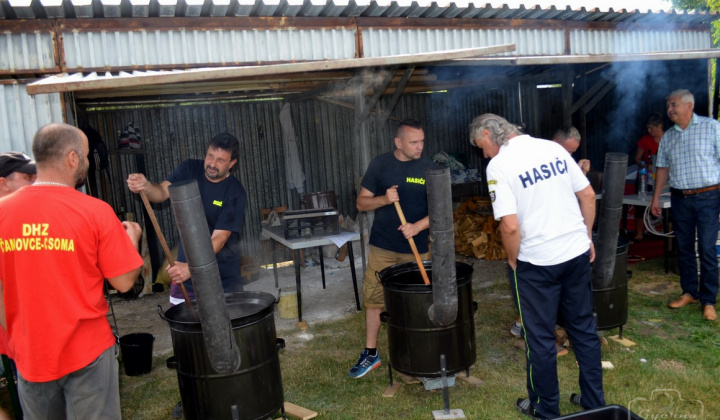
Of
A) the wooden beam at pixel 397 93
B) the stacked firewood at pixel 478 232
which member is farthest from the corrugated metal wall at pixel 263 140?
the stacked firewood at pixel 478 232

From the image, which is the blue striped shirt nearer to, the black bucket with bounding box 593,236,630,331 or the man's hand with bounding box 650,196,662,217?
the man's hand with bounding box 650,196,662,217

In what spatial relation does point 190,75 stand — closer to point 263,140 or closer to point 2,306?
point 2,306

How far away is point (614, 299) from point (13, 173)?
468cm

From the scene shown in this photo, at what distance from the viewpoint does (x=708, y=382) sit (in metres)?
4.05

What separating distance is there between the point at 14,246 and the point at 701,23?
10324 millimetres

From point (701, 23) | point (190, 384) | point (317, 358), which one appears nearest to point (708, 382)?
point (317, 358)

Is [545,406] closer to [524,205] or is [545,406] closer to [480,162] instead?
[524,205]

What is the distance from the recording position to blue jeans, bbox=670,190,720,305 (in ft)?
17.4

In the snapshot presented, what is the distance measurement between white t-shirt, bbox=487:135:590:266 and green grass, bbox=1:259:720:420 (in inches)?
51.1

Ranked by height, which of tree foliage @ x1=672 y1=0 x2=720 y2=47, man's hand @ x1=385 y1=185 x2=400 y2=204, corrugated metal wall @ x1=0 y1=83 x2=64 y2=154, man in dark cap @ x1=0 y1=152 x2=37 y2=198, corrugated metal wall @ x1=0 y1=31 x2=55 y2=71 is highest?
tree foliage @ x1=672 y1=0 x2=720 y2=47

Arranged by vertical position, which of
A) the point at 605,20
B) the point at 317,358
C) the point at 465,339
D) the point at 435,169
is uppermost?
the point at 605,20

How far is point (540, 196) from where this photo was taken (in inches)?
133

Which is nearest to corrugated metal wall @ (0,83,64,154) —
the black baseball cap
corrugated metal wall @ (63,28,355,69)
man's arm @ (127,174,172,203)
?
corrugated metal wall @ (63,28,355,69)

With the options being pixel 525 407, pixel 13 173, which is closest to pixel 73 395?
pixel 13 173
